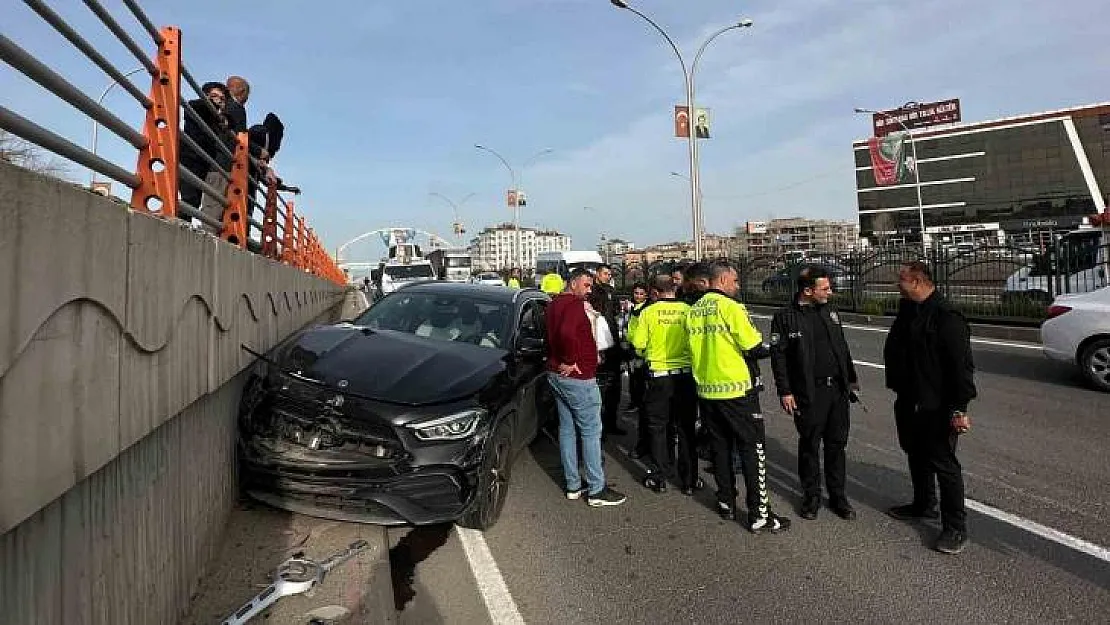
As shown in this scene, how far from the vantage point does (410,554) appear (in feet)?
13.6

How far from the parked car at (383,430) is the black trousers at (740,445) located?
1404mm

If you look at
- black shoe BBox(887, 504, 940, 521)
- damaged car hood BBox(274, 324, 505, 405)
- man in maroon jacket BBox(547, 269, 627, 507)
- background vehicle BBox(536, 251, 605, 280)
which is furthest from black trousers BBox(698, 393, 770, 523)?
background vehicle BBox(536, 251, 605, 280)

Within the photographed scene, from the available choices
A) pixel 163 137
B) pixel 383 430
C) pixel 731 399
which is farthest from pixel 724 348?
pixel 163 137

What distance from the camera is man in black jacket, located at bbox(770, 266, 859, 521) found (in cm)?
466

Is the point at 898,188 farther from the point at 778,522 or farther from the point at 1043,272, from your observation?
the point at 778,522

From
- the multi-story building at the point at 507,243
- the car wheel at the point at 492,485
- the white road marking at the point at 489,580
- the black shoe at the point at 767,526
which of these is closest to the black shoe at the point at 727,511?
the black shoe at the point at 767,526

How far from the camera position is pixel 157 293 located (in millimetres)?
2674

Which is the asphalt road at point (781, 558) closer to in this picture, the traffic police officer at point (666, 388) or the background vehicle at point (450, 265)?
the traffic police officer at point (666, 388)

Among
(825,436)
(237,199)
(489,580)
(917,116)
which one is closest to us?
(489,580)

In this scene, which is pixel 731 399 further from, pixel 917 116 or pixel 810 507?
pixel 917 116

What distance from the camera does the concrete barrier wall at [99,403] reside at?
5.74 ft

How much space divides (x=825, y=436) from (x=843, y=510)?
1.63 feet

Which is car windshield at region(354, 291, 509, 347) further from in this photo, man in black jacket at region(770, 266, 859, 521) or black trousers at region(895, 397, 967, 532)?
black trousers at region(895, 397, 967, 532)

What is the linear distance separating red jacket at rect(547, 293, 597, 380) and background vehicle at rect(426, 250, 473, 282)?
26206 millimetres
